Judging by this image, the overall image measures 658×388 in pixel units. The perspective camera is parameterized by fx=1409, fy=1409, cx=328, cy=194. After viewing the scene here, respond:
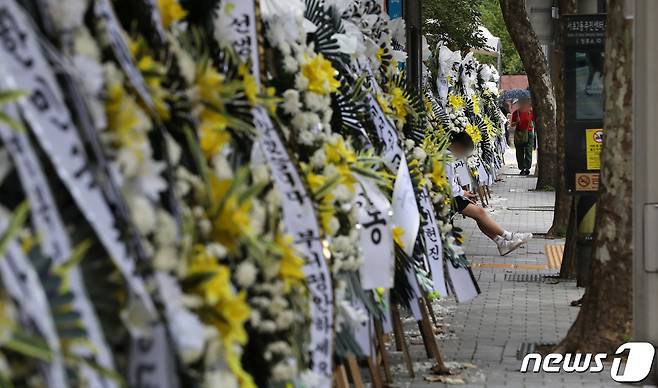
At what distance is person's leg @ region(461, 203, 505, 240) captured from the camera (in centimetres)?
1338

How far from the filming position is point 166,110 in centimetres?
402

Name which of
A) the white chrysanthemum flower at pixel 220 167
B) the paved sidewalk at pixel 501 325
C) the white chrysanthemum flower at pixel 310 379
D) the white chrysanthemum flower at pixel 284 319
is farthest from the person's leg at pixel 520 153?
the white chrysanthemum flower at pixel 220 167

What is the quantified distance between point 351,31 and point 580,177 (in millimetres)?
5159

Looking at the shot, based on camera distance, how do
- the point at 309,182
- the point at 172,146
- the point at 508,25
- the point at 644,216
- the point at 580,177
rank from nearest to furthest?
the point at 172,146 < the point at 309,182 < the point at 644,216 < the point at 580,177 < the point at 508,25

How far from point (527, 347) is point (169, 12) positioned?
5.69 metres

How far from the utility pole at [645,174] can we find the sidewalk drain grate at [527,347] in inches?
48.2

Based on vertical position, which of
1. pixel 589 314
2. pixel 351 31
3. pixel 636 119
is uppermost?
pixel 351 31

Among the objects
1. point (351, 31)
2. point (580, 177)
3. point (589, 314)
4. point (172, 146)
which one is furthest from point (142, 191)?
point (580, 177)

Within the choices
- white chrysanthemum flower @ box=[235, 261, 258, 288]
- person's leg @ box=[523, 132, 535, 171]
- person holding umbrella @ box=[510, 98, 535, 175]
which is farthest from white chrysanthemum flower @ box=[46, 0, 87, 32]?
person's leg @ box=[523, 132, 535, 171]

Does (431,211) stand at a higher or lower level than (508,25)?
lower

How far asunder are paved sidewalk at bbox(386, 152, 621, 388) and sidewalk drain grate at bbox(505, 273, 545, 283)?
0.11ft

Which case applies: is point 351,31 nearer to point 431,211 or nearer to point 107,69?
point 431,211

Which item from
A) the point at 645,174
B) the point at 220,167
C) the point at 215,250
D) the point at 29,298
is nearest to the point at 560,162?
the point at 645,174

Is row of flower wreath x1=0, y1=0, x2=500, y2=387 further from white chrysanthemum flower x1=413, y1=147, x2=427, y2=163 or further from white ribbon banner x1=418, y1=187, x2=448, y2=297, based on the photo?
white chrysanthemum flower x1=413, y1=147, x2=427, y2=163
